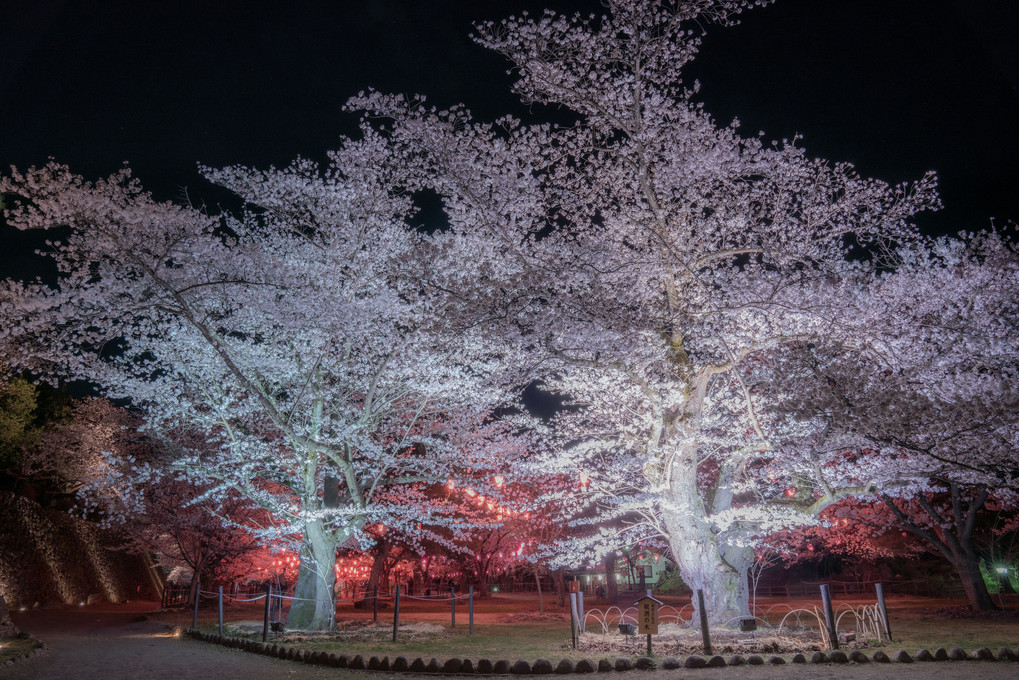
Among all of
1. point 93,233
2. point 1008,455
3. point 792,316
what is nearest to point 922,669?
point 1008,455

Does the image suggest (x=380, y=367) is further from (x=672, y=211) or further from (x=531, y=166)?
(x=672, y=211)

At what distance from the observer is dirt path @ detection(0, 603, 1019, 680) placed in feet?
23.4

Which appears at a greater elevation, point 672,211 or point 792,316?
point 672,211

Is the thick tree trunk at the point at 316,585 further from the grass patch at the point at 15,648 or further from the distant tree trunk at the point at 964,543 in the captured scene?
the distant tree trunk at the point at 964,543

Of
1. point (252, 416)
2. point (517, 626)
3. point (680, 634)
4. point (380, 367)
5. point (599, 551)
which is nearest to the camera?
point (680, 634)

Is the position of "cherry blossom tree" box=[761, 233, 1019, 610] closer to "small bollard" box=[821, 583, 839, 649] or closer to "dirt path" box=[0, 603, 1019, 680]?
"small bollard" box=[821, 583, 839, 649]

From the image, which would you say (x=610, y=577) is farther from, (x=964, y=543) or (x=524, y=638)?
(x=524, y=638)

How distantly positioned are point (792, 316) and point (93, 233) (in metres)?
12.7

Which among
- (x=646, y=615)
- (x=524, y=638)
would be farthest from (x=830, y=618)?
(x=524, y=638)

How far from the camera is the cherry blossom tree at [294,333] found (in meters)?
12.4

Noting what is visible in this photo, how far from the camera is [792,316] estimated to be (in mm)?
11578

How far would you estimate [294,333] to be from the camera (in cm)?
1359

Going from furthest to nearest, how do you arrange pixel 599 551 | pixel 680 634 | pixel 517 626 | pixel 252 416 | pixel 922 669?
pixel 252 416
pixel 517 626
pixel 599 551
pixel 680 634
pixel 922 669

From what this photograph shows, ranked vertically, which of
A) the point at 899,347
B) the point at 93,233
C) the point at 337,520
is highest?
the point at 93,233
